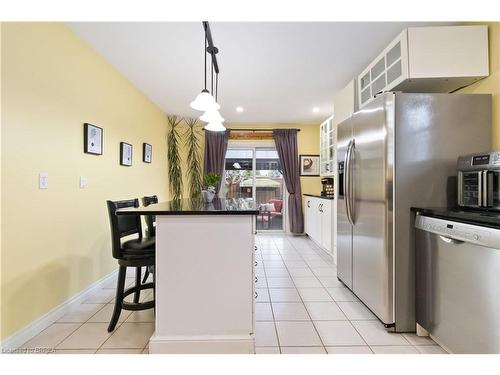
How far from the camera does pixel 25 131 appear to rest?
1820 mm

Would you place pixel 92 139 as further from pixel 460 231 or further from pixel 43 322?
pixel 460 231

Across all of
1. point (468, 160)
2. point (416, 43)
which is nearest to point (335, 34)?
point (416, 43)

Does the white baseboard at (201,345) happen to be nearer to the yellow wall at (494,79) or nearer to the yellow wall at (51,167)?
the yellow wall at (51,167)

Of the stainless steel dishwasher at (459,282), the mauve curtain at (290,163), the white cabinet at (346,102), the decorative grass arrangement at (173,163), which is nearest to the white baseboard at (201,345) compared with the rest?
the stainless steel dishwasher at (459,282)

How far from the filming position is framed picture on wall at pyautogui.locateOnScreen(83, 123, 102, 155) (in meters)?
2.49

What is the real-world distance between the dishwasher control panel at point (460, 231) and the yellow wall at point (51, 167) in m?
2.80

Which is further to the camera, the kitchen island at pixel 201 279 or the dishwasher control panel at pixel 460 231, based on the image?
the kitchen island at pixel 201 279

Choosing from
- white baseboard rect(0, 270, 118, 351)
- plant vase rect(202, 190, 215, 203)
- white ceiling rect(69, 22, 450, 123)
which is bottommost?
white baseboard rect(0, 270, 118, 351)

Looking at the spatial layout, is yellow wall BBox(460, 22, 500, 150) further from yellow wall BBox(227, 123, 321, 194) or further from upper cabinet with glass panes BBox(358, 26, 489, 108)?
yellow wall BBox(227, 123, 321, 194)

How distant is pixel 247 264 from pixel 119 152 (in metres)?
2.43

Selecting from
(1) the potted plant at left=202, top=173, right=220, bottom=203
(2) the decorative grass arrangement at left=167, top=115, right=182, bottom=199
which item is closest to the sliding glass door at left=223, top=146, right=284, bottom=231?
(2) the decorative grass arrangement at left=167, top=115, right=182, bottom=199

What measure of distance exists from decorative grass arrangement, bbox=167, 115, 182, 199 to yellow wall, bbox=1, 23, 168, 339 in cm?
195

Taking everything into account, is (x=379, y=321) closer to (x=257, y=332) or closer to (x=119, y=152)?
(x=257, y=332)

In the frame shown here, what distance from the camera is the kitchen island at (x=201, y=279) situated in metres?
1.61
